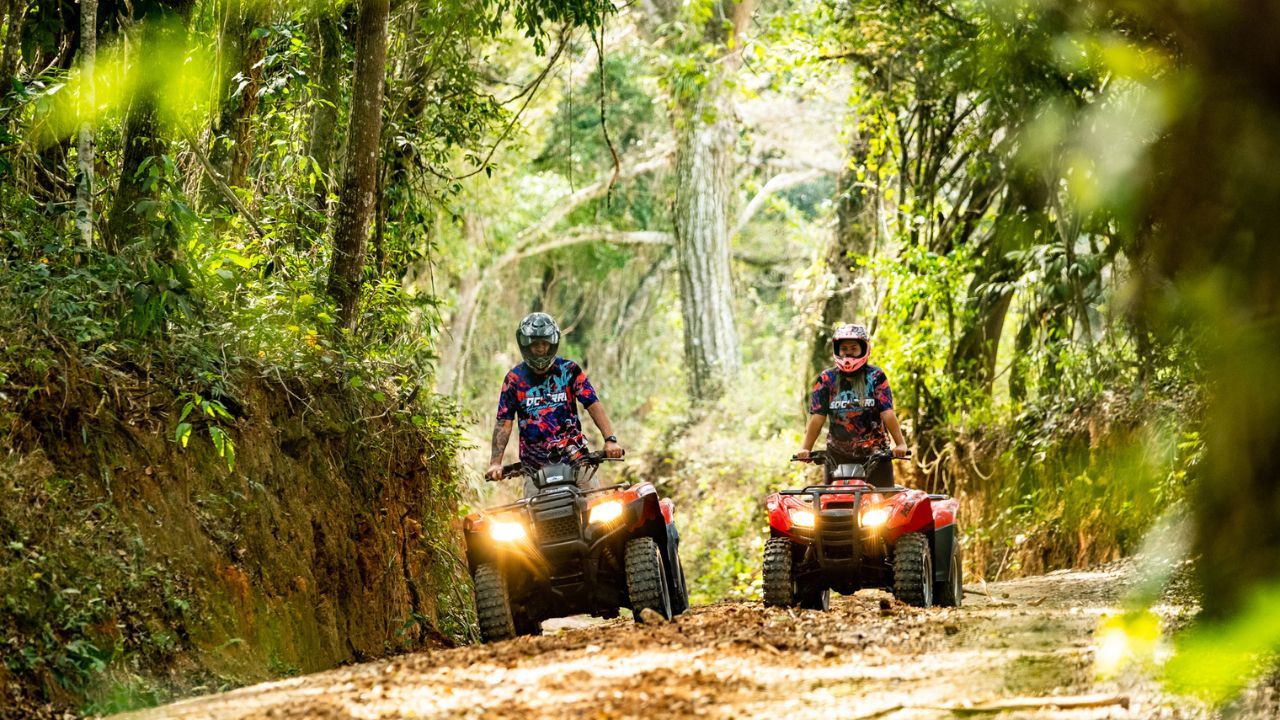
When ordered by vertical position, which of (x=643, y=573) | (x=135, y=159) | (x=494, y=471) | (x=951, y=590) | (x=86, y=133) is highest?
(x=86, y=133)

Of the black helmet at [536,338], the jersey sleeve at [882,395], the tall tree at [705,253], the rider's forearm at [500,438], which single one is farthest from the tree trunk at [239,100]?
the tall tree at [705,253]

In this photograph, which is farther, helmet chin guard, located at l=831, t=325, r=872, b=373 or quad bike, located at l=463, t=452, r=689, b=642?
helmet chin guard, located at l=831, t=325, r=872, b=373

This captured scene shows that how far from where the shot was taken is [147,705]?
703cm

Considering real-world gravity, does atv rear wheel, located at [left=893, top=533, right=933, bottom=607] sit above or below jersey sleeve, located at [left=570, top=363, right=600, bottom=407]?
below

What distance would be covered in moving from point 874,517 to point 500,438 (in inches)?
106

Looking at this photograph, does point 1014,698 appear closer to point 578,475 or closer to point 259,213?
point 578,475

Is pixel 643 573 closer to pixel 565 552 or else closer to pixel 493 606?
pixel 565 552

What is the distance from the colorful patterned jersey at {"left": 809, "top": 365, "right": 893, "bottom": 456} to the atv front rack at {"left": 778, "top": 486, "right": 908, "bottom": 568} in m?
0.62

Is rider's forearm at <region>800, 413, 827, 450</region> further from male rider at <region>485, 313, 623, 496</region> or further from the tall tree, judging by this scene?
the tall tree

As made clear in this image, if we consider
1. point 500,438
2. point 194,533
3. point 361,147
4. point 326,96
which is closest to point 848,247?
point 326,96

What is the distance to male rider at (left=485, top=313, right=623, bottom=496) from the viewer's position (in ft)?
30.3

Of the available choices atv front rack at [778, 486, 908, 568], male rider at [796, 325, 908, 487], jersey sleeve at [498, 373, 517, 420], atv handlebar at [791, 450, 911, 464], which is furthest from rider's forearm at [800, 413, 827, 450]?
jersey sleeve at [498, 373, 517, 420]

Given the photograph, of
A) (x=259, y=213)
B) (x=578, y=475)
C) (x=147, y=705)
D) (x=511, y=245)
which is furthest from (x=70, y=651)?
(x=511, y=245)

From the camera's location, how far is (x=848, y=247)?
66.9 feet
